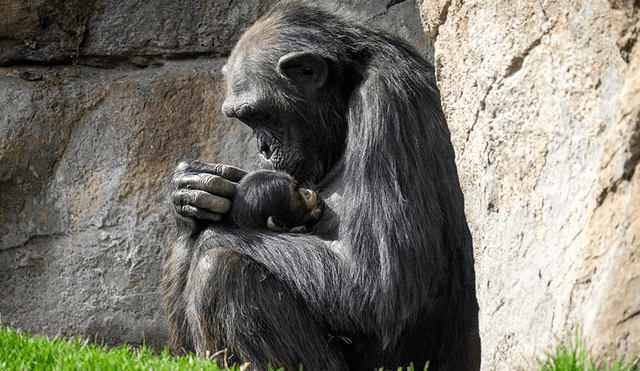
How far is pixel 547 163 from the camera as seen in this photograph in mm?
2248

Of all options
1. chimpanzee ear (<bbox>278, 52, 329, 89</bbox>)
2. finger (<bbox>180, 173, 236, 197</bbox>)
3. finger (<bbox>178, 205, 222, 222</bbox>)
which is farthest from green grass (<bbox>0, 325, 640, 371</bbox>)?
chimpanzee ear (<bbox>278, 52, 329, 89</bbox>)

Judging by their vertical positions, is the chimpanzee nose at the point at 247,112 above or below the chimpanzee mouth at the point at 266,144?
above

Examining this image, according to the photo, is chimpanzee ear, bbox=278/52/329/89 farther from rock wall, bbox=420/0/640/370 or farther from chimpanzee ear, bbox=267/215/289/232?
rock wall, bbox=420/0/640/370

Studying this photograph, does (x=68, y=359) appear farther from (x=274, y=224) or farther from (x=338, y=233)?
(x=338, y=233)

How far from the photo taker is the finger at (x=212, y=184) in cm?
354

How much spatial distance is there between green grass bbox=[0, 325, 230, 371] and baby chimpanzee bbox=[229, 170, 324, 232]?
2.33 ft

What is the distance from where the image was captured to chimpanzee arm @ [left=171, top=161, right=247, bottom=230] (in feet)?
11.5

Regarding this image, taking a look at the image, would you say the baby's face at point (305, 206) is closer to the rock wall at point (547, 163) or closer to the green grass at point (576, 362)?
the rock wall at point (547, 163)

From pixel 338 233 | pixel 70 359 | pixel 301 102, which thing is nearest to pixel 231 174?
pixel 301 102

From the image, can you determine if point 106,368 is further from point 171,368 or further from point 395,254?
point 395,254

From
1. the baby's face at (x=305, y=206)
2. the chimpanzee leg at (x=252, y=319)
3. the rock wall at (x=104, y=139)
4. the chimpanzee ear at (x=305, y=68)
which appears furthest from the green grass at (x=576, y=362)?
the rock wall at (x=104, y=139)

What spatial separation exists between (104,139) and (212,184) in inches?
67.7

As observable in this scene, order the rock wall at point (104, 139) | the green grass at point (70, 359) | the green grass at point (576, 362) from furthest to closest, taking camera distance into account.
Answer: the rock wall at point (104, 139)
the green grass at point (70, 359)
the green grass at point (576, 362)

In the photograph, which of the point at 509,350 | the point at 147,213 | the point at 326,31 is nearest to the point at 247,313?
the point at 509,350
